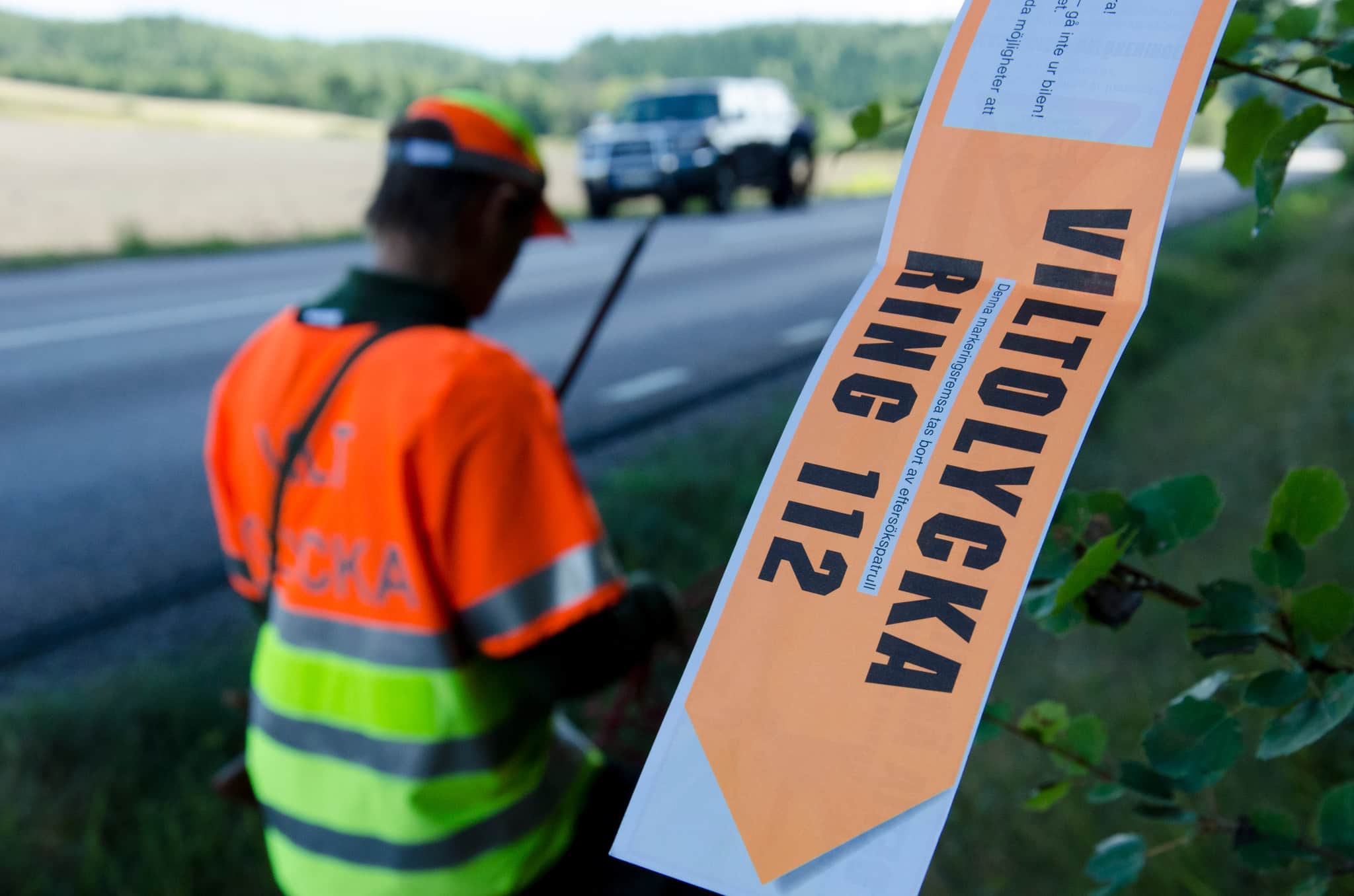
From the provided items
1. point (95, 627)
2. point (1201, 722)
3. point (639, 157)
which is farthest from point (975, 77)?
point (639, 157)

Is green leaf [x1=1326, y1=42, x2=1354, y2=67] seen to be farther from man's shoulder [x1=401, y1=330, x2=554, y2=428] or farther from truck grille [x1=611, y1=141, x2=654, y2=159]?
truck grille [x1=611, y1=141, x2=654, y2=159]

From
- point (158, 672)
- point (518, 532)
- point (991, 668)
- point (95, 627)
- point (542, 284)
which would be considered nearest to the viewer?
point (991, 668)

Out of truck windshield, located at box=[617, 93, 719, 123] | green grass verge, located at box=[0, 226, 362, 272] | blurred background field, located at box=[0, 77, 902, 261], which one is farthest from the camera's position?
truck windshield, located at box=[617, 93, 719, 123]

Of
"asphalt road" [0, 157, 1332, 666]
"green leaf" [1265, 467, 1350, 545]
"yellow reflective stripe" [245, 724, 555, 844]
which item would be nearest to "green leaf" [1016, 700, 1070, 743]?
"green leaf" [1265, 467, 1350, 545]

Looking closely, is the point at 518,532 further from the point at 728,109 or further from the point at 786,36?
the point at 786,36

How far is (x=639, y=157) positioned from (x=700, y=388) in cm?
1130

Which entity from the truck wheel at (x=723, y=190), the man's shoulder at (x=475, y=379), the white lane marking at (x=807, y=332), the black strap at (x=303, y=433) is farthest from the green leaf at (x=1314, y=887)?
the truck wheel at (x=723, y=190)

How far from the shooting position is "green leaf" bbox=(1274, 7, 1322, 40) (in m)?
0.80

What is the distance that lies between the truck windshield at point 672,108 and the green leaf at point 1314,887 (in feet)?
59.5

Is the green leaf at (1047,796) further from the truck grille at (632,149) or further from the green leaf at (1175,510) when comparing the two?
the truck grille at (632,149)

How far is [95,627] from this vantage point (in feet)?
12.7

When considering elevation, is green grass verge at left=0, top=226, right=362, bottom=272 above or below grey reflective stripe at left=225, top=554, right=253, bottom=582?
below

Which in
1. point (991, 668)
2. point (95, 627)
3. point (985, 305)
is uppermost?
point (985, 305)

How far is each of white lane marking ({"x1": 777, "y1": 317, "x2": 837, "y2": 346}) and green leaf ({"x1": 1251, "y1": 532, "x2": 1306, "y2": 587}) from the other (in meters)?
7.81
